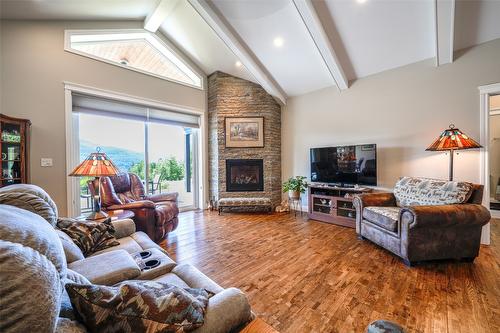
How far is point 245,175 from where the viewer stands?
5.01 m

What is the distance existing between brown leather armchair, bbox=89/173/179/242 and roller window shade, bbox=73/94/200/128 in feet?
3.98

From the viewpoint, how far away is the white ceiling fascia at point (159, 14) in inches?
132

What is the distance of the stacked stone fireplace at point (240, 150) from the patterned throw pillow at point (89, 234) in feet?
10.1

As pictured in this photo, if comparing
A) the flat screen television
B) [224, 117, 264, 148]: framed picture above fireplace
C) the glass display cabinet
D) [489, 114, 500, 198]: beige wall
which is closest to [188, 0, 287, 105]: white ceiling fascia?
[224, 117, 264, 148]: framed picture above fireplace

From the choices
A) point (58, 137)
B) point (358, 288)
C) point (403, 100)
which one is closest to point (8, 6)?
point (58, 137)

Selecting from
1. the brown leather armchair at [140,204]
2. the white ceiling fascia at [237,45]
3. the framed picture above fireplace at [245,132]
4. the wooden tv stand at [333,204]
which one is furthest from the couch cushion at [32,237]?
the framed picture above fireplace at [245,132]

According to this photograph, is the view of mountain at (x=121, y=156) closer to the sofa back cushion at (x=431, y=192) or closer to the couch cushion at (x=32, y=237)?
the couch cushion at (x=32, y=237)

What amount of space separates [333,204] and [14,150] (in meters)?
4.69

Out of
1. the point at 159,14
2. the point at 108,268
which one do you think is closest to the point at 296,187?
the point at 108,268

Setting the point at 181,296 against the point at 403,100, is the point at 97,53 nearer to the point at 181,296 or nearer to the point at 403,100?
the point at 181,296

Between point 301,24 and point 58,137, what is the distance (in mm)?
3996

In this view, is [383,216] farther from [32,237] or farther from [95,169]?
[95,169]

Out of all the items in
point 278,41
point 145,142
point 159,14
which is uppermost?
point 159,14

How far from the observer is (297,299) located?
1776 mm
